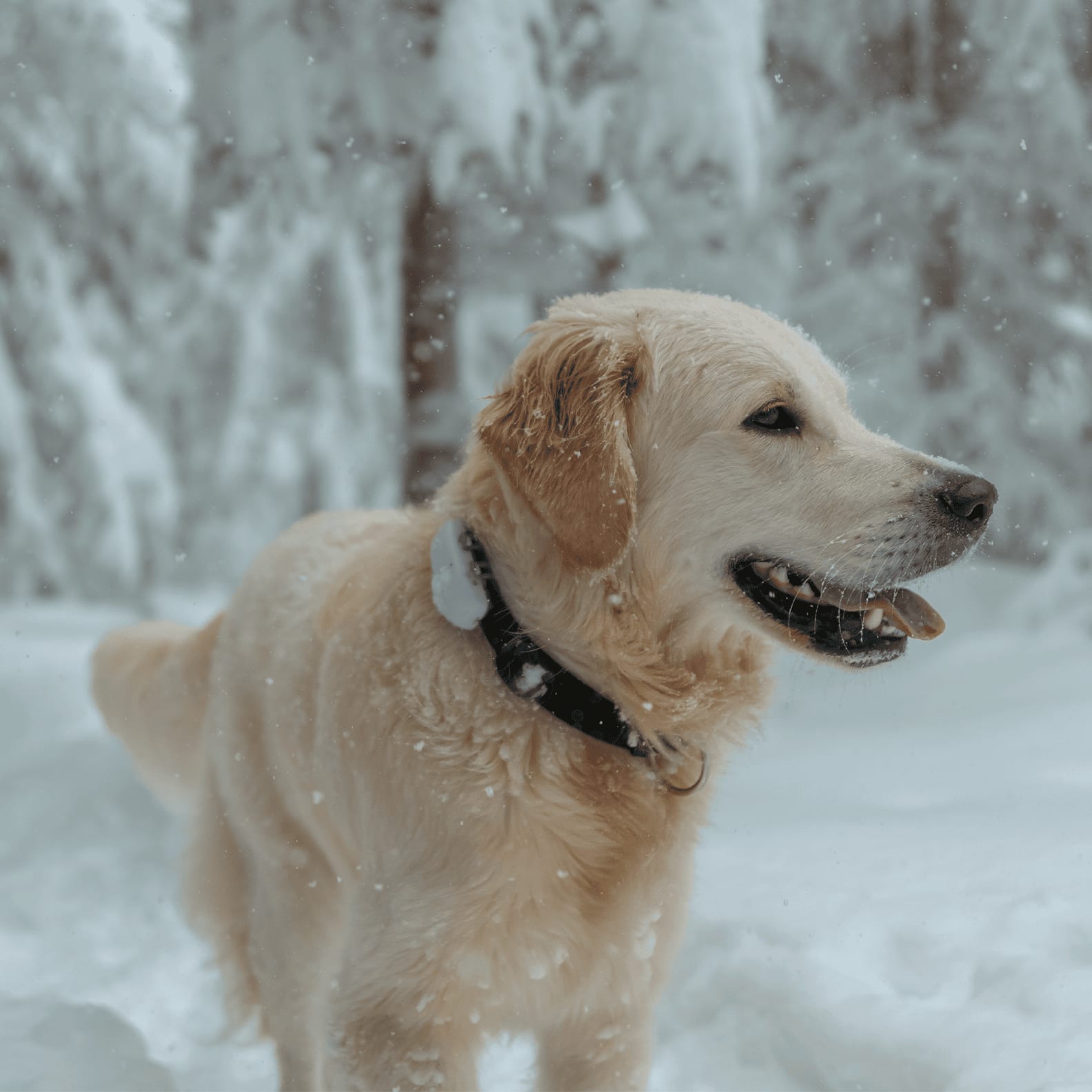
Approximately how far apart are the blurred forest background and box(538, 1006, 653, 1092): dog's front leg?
4.99 metres

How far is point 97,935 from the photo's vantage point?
425 cm

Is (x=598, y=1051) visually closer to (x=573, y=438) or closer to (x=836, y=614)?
(x=836, y=614)

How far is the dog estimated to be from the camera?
2289mm

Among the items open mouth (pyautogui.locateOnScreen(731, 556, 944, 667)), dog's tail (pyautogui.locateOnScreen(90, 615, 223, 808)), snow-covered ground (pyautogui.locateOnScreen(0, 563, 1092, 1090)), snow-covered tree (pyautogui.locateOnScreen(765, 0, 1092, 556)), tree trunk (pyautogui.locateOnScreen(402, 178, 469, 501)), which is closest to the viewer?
open mouth (pyautogui.locateOnScreen(731, 556, 944, 667))

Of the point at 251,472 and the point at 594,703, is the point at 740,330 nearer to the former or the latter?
the point at 594,703

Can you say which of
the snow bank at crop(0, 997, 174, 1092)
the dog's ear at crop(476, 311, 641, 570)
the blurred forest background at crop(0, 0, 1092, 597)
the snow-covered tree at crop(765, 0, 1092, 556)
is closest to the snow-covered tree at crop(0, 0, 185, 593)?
the blurred forest background at crop(0, 0, 1092, 597)

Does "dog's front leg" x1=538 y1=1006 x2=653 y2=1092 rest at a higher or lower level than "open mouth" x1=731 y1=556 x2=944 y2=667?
lower

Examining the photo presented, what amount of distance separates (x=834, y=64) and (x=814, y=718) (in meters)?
4.79

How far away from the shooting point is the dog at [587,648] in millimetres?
2289

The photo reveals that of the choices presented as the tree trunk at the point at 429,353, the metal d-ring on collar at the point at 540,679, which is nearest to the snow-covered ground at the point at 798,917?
the metal d-ring on collar at the point at 540,679

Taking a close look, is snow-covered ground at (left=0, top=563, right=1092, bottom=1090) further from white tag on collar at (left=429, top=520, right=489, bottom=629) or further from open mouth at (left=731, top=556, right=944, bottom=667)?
white tag on collar at (left=429, top=520, right=489, bottom=629)

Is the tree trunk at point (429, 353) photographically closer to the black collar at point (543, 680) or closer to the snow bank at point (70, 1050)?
the snow bank at point (70, 1050)

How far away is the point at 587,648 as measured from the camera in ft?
7.88

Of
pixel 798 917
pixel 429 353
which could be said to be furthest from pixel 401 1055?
pixel 429 353
